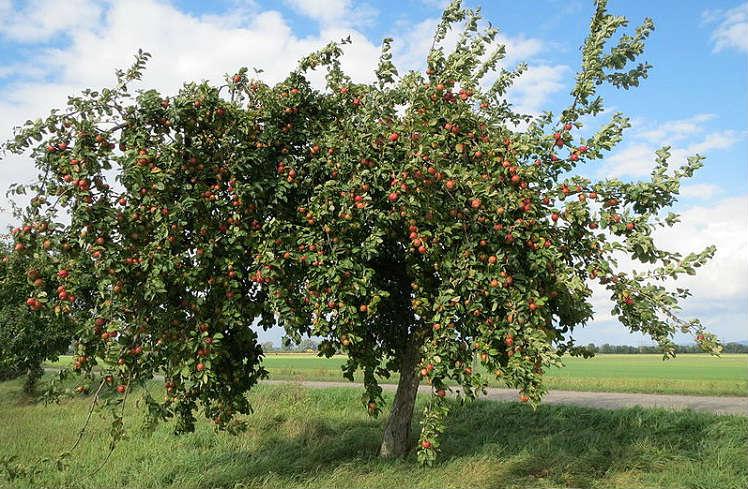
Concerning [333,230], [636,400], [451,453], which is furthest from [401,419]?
[636,400]

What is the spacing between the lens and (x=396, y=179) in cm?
748

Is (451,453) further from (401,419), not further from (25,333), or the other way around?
(25,333)

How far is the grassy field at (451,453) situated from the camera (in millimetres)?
9383

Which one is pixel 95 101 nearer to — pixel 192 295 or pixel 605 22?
pixel 192 295

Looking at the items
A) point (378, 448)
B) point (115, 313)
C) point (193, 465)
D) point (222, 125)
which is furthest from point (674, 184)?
point (193, 465)

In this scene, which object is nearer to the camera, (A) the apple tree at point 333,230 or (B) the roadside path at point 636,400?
(A) the apple tree at point 333,230

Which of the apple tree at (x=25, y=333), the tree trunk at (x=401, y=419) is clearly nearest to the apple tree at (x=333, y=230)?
the tree trunk at (x=401, y=419)

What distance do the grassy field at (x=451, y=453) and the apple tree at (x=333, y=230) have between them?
1.84 metres

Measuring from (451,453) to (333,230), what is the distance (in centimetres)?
555

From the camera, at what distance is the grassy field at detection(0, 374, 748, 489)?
9.38m

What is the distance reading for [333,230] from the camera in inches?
311

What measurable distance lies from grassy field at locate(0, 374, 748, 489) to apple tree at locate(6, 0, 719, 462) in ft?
6.04

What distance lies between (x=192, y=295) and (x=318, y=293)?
185 centimetres

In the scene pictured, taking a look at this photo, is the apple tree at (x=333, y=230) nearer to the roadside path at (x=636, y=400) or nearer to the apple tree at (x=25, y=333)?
the roadside path at (x=636, y=400)
